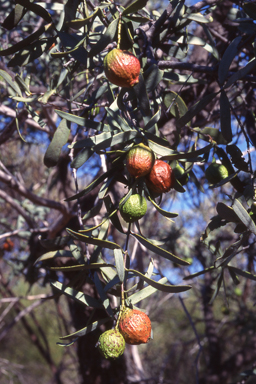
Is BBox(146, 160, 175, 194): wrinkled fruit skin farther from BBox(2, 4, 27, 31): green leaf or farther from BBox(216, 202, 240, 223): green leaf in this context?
BBox(2, 4, 27, 31): green leaf

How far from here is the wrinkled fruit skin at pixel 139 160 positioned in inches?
30.0

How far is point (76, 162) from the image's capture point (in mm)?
848

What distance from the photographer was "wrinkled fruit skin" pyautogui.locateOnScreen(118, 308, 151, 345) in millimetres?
750

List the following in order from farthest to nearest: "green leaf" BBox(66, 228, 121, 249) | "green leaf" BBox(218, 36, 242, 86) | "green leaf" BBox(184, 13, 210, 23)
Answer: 1. "green leaf" BBox(184, 13, 210, 23)
2. "green leaf" BBox(218, 36, 242, 86)
3. "green leaf" BBox(66, 228, 121, 249)

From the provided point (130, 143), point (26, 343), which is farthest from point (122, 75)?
point (26, 343)

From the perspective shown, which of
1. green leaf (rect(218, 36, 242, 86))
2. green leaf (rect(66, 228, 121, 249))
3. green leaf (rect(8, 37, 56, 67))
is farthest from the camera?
green leaf (rect(8, 37, 56, 67))

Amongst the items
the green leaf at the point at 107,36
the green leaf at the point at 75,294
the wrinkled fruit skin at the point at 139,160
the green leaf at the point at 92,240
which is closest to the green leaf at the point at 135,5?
the green leaf at the point at 107,36

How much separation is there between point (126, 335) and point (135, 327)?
0.12 feet

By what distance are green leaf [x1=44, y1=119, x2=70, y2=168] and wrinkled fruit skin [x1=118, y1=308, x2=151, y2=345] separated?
49 cm

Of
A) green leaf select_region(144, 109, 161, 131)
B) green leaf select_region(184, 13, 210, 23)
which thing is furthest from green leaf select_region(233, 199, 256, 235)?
green leaf select_region(184, 13, 210, 23)

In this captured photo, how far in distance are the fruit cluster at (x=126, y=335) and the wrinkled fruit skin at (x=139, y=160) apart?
38cm

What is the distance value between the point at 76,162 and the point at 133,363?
112 inches

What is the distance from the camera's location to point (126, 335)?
759mm

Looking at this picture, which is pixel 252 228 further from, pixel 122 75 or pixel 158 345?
pixel 158 345
